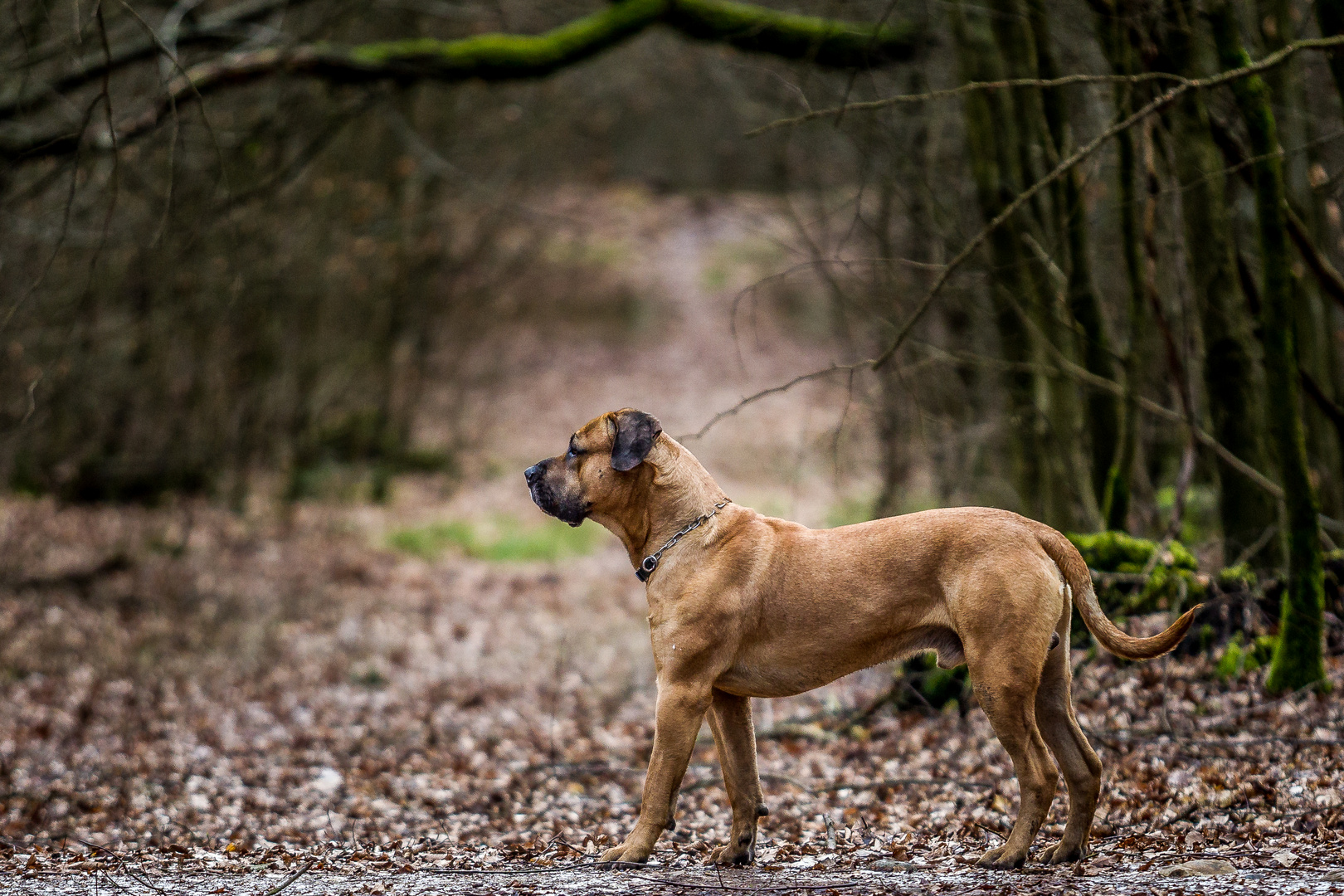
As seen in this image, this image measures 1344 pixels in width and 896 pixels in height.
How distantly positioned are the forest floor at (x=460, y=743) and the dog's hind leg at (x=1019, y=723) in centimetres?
17

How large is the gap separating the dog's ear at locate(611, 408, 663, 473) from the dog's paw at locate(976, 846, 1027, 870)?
2.33 meters

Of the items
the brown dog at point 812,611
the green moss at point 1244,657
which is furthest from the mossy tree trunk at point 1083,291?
the brown dog at point 812,611

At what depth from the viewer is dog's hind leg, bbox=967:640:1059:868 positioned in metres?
4.62

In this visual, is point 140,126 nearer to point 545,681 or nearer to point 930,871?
point 545,681

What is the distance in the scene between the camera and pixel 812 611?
4.98 m

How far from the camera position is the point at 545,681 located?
37.3 feet

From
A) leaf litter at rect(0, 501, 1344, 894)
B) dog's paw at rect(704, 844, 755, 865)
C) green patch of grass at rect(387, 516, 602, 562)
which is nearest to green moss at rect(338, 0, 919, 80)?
leaf litter at rect(0, 501, 1344, 894)

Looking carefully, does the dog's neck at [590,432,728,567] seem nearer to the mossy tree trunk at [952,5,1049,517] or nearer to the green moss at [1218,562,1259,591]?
the green moss at [1218,562,1259,591]

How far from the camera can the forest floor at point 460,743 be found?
529 centimetres

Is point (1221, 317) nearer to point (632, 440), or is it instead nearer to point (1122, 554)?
point (1122, 554)

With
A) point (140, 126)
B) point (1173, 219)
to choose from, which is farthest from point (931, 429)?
point (140, 126)

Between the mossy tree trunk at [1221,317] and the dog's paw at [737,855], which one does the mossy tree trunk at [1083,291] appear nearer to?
the mossy tree trunk at [1221,317]

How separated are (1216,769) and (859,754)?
2336mm

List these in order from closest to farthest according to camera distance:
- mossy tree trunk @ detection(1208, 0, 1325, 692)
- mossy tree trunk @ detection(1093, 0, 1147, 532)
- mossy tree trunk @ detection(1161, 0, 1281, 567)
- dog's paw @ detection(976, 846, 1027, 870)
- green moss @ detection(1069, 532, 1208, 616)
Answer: dog's paw @ detection(976, 846, 1027, 870) → mossy tree trunk @ detection(1208, 0, 1325, 692) → green moss @ detection(1069, 532, 1208, 616) → mossy tree trunk @ detection(1161, 0, 1281, 567) → mossy tree trunk @ detection(1093, 0, 1147, 532)
